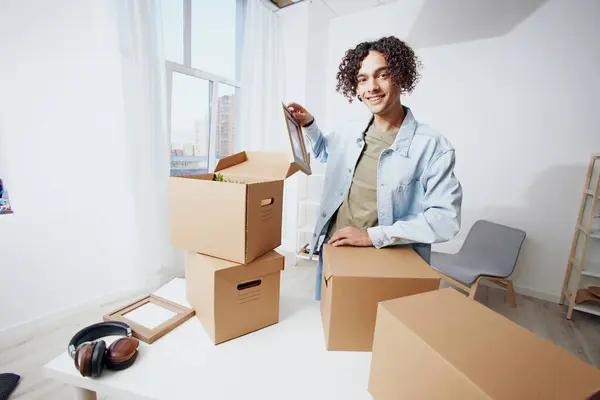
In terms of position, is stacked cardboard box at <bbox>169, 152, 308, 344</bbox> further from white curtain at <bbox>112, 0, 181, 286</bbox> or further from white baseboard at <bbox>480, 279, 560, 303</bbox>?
white baseboard at <bbox>480, 279, 560, 303</bbox>

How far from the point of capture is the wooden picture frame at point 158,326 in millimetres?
758

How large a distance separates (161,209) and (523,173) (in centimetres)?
314

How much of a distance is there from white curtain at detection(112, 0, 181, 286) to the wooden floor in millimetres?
431

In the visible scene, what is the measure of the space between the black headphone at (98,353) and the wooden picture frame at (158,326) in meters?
0.03

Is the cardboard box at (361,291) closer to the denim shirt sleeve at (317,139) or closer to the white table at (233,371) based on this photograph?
the white table at (233,371)

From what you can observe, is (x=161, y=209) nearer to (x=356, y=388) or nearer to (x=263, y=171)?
(x=263, y=171)

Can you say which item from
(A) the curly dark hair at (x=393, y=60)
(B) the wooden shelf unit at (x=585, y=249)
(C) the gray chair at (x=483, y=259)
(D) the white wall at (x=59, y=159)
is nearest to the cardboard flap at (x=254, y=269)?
(A) the curly dark hair at (x=393, y=60)

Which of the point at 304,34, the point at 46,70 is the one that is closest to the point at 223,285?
the point at 46,70

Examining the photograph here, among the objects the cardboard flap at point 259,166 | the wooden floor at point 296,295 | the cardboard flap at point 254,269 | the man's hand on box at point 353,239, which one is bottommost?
the wooden floor at point 296,295

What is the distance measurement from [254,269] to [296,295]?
1419 millimetres

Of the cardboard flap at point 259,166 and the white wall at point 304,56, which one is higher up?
the white wall at point 304,56

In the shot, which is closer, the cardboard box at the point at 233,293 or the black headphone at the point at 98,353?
the black headphone at the point at 98,353

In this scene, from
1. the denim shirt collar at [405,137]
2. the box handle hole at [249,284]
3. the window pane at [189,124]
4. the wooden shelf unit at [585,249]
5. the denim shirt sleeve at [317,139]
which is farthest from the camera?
the window pane at [189,124]

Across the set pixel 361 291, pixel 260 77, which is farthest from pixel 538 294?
pixel 260 77
